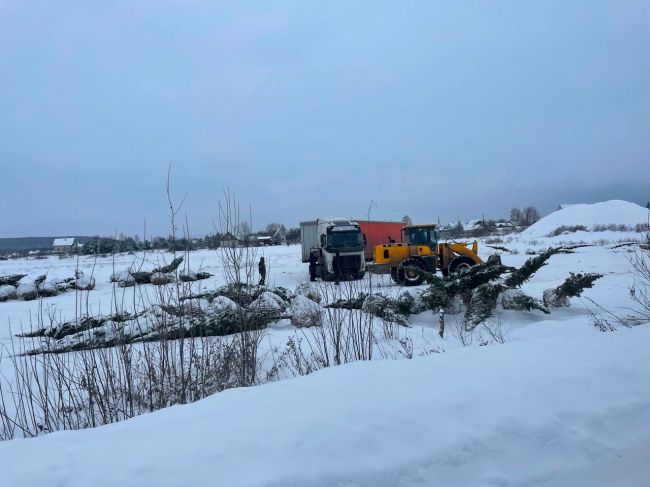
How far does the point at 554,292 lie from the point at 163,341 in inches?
367

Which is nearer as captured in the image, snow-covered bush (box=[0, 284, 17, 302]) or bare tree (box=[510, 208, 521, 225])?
snow-covered bush (box=[0, 284, 17, 302])

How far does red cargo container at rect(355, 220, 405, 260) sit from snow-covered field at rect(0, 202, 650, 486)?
23613 mm

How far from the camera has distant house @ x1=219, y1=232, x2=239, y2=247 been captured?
5.47 meters

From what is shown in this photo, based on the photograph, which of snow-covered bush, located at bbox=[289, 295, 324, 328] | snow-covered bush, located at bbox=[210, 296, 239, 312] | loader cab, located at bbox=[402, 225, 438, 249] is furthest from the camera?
loader cab, located at bbox=[402, 225, 438, 249]

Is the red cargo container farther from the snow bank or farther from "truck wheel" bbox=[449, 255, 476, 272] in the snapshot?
the snow bank

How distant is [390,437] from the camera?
277 cm

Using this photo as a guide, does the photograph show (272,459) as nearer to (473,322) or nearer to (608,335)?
(608,335)

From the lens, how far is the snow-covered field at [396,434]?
2.54 metres

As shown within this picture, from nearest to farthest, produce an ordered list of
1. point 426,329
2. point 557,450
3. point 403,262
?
point 557,450
point 426,329
point 403,262

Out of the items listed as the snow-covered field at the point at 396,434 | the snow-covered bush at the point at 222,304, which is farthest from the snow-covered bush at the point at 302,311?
the snow-covered field at the point at 396,434

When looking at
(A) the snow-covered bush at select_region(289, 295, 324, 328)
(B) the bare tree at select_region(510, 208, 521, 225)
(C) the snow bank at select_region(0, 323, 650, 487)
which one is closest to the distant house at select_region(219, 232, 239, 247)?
(C) the snow bank at select_region(0, 323, 650, 487)

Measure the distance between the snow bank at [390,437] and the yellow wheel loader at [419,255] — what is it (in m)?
14.3

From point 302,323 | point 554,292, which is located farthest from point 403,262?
point 302,323

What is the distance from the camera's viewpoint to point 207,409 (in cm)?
351
